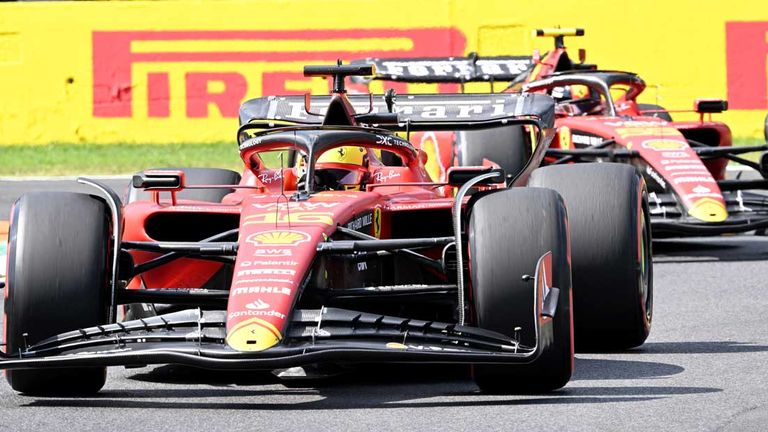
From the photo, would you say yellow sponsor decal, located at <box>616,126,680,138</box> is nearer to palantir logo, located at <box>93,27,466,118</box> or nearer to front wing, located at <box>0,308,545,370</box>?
front wing, located at <box>0,308,545,370</box>

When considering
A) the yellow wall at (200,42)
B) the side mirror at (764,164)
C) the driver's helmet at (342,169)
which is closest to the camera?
the driver's helmet at (342,169)

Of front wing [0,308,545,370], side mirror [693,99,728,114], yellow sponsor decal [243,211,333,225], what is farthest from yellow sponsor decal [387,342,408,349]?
side mirror [693,99,728,114]

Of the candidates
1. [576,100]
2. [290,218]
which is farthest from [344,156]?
[576,100]

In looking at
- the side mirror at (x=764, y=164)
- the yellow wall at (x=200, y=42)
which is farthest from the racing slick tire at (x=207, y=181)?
the yellow wall at (x=200, y=42)

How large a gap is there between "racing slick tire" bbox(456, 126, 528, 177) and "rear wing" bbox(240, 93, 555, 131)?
2436 millimetres

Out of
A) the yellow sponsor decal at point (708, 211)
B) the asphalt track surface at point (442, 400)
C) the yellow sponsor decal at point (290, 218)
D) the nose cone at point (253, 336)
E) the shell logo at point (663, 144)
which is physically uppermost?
the shell logo at point (663, 144)

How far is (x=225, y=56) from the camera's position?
2075 centimetres

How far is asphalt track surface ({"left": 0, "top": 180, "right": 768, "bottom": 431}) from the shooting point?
19.2ft

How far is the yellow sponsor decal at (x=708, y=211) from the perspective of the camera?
11.9m

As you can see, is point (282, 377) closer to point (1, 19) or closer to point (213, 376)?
point (213, 376)

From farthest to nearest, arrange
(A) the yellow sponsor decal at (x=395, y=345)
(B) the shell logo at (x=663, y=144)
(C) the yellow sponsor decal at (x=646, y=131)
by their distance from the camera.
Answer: (C) the yellow sponsor decal at (x=646, y=131)
(B) the shell logo at (x=663, y=144)
(A) the yellow sponsor decal at (x=395, y=345)

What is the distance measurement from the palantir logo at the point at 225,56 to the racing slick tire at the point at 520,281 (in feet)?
47.0

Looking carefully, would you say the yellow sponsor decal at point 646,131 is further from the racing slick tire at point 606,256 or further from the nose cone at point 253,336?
the nose cone at point 253,336

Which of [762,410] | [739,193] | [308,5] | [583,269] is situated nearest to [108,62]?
[308,5]
